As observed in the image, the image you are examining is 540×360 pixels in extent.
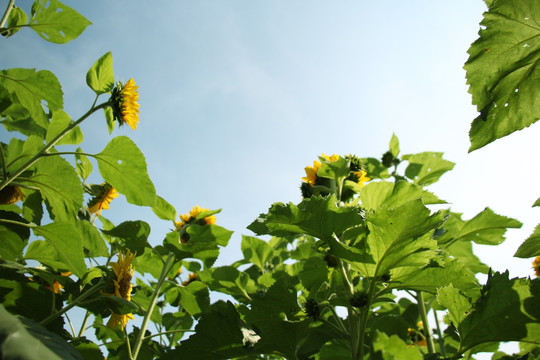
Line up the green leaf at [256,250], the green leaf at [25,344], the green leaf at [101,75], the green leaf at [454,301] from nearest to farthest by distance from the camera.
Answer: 1. the green leaf at [25,344]
2. the green leaf at [454,301]
3. the green leaf at [101,75]
4. the green leaf at [256,250]

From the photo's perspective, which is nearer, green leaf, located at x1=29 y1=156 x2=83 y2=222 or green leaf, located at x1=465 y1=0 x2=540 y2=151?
green leaf, located at x1=465 y1=0 x2=540 y2=151

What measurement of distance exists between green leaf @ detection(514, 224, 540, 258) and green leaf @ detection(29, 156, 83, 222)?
1.62m

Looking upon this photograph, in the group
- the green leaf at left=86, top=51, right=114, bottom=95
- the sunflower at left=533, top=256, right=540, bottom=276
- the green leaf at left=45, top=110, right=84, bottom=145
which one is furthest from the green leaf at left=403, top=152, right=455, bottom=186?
the green leaf at left=45, top=110, right=84, bottom=145

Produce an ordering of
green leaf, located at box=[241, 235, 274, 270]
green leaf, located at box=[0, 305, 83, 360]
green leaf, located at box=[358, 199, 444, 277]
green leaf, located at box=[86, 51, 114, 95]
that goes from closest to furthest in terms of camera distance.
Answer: green leaf, located at box=[0, 305, 83, 360], green leaf, located at box=[358, 199, 444, 277], green leaf, located at box=[86, 51, 114, 95], green leaf, located at box=[241, 235, 274, 270]

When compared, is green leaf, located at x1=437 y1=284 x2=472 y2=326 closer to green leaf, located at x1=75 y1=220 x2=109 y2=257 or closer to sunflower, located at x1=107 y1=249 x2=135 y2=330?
sunflower, located at x1=107 y1=249 x2=135 y2=330

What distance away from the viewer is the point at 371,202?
1.44 meters

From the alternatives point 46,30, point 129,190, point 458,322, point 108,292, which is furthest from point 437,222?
point 46,30

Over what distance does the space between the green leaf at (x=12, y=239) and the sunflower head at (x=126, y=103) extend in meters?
0.71

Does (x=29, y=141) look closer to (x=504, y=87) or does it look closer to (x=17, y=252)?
(x=17, y=252)

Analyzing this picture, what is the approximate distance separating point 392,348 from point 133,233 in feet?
5.05

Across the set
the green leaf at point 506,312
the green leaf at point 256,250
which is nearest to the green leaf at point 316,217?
the green leaf at point 506,312

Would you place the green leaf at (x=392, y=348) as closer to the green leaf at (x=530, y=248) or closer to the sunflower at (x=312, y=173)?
the green leaf at (x=530, y=248)

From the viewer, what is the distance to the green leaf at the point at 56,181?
1588 mm

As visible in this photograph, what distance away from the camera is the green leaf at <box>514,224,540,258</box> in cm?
117
